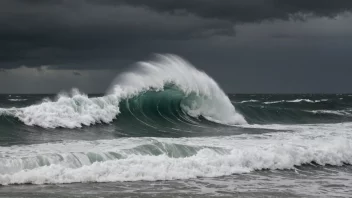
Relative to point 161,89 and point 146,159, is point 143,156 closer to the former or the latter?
point 146,159

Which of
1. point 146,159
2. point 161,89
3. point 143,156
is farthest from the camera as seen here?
point 161,89

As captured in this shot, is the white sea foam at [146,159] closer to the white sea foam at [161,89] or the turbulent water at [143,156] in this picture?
the turbulent water at [143,156]

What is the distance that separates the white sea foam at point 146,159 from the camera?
9492mm

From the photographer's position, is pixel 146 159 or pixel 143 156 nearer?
pixel 146 159

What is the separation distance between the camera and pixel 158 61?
24.8 metres

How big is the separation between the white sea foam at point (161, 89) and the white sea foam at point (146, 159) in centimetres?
557

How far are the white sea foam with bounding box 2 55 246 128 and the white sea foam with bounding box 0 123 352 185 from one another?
5.57 metres

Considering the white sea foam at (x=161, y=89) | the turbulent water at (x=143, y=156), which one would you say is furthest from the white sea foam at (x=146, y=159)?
the white sea foam at (x=161, y=89)

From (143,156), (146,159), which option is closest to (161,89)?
(143,156)

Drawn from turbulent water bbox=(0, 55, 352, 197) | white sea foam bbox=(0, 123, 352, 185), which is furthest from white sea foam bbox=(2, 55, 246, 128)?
→ white sea foam bbox=(0, 123, 352, 185)

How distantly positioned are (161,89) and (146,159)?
1298cm

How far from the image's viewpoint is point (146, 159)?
10.7 meters

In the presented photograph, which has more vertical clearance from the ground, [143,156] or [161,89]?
[161,89]

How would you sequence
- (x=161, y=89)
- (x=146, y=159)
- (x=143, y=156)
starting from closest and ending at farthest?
(x=146, y=159)
(x=143, y=156)
(x=161, y=89)
